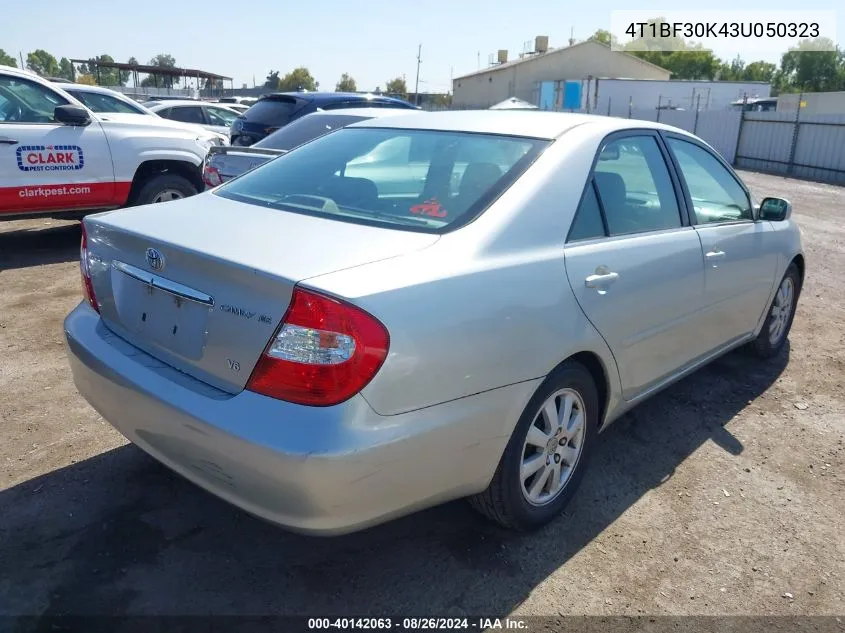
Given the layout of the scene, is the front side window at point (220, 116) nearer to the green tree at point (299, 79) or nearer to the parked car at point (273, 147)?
the parked car at point (273, 147)

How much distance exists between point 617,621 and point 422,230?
1515 mm

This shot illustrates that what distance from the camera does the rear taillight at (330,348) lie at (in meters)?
2.04

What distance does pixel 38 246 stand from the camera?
306 inches

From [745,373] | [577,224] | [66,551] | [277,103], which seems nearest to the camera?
[66,551]

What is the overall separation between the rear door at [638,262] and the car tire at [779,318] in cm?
132

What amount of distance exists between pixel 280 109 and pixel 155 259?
266 inches

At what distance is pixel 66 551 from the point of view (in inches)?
105

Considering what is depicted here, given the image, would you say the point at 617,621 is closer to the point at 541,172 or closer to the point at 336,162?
the point at 541,172

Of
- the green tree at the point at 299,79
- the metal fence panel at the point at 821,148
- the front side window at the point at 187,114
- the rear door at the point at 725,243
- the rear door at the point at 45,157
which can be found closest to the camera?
the rear door at the point at 725,243

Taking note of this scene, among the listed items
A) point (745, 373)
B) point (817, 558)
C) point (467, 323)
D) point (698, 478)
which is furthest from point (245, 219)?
point (745, 373)

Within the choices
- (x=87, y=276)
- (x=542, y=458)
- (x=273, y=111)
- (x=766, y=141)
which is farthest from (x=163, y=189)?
(x=766, y=141)

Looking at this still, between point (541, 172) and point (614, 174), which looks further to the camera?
point (614, 174)

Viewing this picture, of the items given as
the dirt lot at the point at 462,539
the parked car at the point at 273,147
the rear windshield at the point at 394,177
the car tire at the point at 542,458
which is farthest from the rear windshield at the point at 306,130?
the car tire at the point at 542,458

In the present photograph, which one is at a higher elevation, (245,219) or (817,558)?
(245,219)
